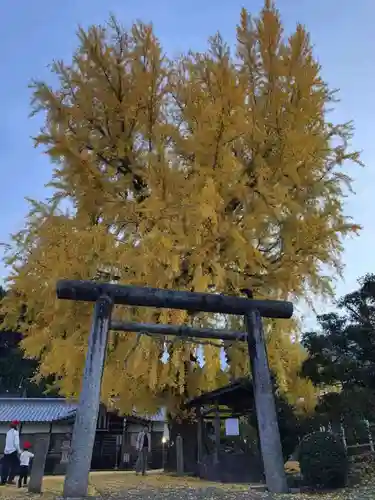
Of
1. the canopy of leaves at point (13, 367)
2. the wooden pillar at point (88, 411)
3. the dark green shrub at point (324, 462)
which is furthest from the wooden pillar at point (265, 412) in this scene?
the canopy of leaves at point (13, 367)

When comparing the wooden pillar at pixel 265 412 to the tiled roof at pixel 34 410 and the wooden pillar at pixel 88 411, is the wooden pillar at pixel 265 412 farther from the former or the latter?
the tiled roof at pixel 34 410

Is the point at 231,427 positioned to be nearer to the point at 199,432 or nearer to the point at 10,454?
the point at 199,432

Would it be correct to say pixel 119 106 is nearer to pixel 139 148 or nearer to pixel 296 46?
pixel 139 148

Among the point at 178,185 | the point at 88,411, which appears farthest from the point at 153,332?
the point at 178,185

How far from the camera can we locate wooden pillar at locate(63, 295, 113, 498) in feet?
13.0

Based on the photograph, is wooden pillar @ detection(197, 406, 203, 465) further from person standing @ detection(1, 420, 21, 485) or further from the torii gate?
the torii gate

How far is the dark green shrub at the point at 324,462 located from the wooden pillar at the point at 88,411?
4692 mm

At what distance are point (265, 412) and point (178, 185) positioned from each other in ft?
14.7

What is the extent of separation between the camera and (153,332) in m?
A: 5.41

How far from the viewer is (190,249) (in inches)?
317

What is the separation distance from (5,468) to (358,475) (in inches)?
298

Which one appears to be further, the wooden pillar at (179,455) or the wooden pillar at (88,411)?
the wooden pillar at (179,455)

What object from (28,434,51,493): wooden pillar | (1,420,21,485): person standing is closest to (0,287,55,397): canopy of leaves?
(1,420,21,485): person standing

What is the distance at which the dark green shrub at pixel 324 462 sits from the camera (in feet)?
23.0
